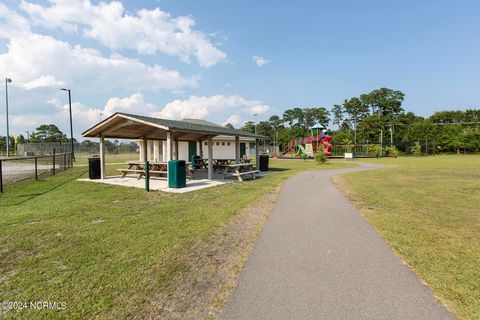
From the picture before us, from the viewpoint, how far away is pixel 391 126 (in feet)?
191

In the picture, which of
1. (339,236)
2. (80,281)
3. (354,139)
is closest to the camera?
(80,281)

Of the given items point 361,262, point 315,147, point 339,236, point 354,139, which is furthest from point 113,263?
point 354,139

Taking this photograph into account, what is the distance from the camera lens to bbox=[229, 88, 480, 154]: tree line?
4325 cm

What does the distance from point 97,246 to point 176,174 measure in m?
5.99

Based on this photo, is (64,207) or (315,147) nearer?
(64,207)

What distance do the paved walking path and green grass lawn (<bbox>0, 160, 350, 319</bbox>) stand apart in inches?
40.7

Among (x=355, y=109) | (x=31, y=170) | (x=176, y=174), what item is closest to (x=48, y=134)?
(x=31, y=170)

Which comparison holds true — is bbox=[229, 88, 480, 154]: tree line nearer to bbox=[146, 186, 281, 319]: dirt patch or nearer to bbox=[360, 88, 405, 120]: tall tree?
bbox=[360, 88, 405, 120]: tall tree

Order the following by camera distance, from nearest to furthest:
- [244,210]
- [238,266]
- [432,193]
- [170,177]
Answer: [238,266], [244,210], [432,193], [170,177]

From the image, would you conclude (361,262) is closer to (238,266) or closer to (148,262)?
(238,266)

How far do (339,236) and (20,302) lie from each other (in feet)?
→ 14.3

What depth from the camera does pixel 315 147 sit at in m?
36.6

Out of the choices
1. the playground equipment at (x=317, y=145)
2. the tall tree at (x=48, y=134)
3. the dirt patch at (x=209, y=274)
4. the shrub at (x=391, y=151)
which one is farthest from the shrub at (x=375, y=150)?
the tall tree at (x=48, y=134)

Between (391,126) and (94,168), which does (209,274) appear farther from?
(391,126)
